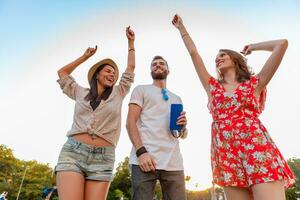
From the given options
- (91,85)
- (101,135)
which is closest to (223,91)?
(101,135)

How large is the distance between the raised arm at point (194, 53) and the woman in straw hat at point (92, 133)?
3.43ft

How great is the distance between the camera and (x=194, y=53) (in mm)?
3779

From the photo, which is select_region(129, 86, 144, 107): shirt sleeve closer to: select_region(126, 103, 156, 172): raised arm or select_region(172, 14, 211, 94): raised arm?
select_region(126, 103, 156, 172): raised arm

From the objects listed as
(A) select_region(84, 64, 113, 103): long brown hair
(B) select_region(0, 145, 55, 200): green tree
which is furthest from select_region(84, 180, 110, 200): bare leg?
(B) select_region(0, 145, 55, 200): green tree

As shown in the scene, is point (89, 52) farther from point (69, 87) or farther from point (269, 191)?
point (269, 191)

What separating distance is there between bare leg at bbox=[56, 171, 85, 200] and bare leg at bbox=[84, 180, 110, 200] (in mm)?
92

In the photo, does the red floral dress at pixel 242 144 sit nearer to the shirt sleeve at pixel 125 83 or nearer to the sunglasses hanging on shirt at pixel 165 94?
the sunglasses hanging on shirt at pixel 165 94

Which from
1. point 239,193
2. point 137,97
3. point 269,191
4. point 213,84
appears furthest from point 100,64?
point 269,191

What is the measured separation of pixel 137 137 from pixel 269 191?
1669 mm

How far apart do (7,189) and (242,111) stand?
55.4 meters

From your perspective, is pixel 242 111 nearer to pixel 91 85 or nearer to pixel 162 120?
pixel 162 120

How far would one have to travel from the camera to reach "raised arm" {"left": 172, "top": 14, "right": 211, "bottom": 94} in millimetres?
3609

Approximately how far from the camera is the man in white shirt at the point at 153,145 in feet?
11.5

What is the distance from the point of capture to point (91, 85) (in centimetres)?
435
